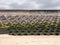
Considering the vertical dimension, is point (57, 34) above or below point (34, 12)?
below

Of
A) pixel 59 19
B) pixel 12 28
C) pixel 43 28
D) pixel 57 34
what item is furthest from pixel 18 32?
pixel 59 19

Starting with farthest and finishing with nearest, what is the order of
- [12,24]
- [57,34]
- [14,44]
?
[12,24] < [57,34] < [14,44]

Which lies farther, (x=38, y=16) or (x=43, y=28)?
(x=38, y=16)

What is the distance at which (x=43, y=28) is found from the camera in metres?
14.3

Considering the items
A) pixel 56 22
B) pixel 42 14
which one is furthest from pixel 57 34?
pixel 42 14

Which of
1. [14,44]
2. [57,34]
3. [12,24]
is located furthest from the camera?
[12,24]

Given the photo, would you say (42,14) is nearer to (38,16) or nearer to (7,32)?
(38,16)

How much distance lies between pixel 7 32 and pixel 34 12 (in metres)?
3.46

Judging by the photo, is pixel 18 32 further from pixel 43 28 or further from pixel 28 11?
pixel 28 11

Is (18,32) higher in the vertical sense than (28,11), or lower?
lower

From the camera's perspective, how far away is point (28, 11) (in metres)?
16.7

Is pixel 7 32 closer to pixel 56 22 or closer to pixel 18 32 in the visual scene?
pixel 18 32

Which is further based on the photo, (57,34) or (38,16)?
(38,16)

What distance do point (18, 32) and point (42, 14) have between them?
11.5ft
